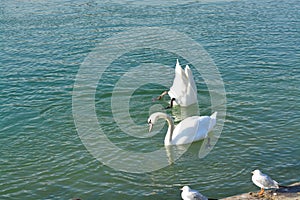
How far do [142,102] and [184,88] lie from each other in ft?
5.93

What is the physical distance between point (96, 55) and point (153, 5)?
12884 mm

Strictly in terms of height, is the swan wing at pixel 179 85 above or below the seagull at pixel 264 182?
above

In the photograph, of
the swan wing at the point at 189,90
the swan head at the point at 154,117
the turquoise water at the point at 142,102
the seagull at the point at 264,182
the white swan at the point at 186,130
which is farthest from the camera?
the swan wing at the point at 189,90

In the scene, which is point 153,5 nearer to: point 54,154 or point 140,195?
point 54,154

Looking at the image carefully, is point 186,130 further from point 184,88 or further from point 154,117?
point 184,88

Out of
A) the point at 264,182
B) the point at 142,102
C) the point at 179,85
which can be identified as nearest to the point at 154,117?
the point at 179,85

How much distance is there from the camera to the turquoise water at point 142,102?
43.6 ft

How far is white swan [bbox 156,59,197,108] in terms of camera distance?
18222mm

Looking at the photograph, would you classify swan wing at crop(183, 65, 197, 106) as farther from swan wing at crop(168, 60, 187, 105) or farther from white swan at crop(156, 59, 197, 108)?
swan wing at crop(168, 60, 187, 105)

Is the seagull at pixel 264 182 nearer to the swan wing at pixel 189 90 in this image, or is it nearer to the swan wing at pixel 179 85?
the swan wing at pixel 189 90

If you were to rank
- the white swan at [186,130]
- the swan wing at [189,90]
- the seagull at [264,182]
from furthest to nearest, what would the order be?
1. the swan wing at [189,90]
2. the white swan at [186,130]
3. the seagull at [264,182]

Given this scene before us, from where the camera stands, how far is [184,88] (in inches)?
723

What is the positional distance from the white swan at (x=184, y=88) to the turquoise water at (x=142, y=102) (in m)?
0.66

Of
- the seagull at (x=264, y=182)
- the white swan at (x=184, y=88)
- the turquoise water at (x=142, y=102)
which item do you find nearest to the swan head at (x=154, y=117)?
the turquoise water at (x=142, y=102)
